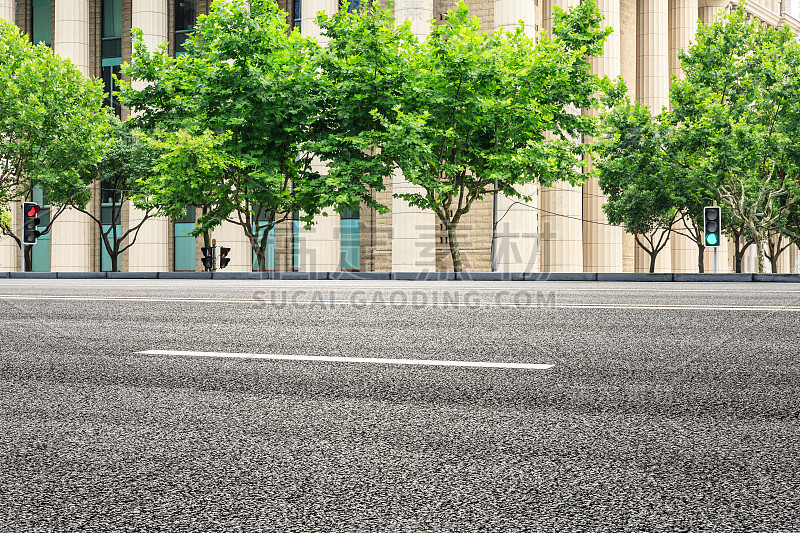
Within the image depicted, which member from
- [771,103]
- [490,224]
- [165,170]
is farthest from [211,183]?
[771,103]

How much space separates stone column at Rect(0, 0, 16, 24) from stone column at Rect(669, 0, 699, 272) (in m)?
37.1

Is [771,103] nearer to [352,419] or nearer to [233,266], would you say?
[233,266]

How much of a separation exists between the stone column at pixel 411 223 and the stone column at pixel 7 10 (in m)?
21.6

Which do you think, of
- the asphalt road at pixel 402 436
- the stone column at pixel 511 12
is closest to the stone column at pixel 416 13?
the stone column at pixel 511 12

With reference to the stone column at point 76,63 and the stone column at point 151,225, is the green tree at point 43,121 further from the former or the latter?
the stone column at point 76,63

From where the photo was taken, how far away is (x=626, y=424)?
11.0 ft

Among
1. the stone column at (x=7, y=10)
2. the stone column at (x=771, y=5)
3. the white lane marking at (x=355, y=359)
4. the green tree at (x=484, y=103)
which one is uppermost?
the stone column at (x=771, y=5)

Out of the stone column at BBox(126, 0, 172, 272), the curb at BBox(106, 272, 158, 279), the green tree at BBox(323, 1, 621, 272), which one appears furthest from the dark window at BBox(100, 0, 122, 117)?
the green tree at BBox(323, 1, 621, 272)

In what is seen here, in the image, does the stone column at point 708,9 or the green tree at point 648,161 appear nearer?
the green tree at point 648,161

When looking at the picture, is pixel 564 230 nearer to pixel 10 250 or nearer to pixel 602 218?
pixel 602 218

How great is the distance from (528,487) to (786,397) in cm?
219

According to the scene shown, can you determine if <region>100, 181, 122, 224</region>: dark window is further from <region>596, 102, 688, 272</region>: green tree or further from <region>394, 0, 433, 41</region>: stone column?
<region>596, 102, 688, 272</region>: green tree

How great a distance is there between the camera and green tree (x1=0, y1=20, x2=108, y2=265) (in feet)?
104

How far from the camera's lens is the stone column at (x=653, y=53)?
4408 centimetres
